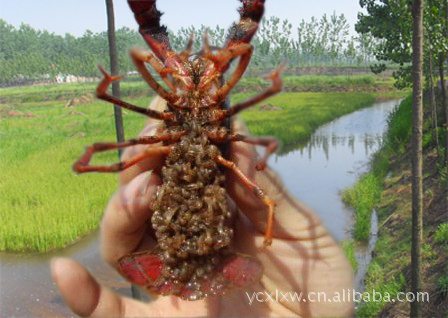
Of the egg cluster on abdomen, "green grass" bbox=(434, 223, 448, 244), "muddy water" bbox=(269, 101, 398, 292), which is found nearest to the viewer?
the egg cluster on abdomen

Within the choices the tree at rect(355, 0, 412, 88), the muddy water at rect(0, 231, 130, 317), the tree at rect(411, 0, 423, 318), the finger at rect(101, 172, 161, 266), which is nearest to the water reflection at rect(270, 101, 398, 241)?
the tree at rect(411, 0, 423, 318)

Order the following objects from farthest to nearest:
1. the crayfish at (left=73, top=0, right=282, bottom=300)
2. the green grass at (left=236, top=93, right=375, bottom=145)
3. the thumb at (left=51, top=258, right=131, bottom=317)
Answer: the green grass at (left=236, top=93, right=375, bottom=145), the thumb at (left=51, top=258, right=131, bottom=317), the crayfish at (left=73, top=0, right=282, bottom=300)

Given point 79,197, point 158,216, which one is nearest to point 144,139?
point 158,216

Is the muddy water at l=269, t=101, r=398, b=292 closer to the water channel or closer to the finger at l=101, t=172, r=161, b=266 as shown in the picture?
the water channel

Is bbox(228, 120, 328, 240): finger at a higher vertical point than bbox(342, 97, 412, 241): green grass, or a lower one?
higher

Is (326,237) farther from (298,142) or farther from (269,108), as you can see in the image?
(269,108)

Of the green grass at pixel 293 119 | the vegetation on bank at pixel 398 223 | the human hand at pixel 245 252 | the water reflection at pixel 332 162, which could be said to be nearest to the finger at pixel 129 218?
the human hand at pixel 245 252

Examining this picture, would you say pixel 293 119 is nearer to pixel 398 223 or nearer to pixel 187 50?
pixel 398 223

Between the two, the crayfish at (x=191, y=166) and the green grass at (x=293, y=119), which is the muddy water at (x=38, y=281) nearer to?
the green grass at (x=293, y=119)
